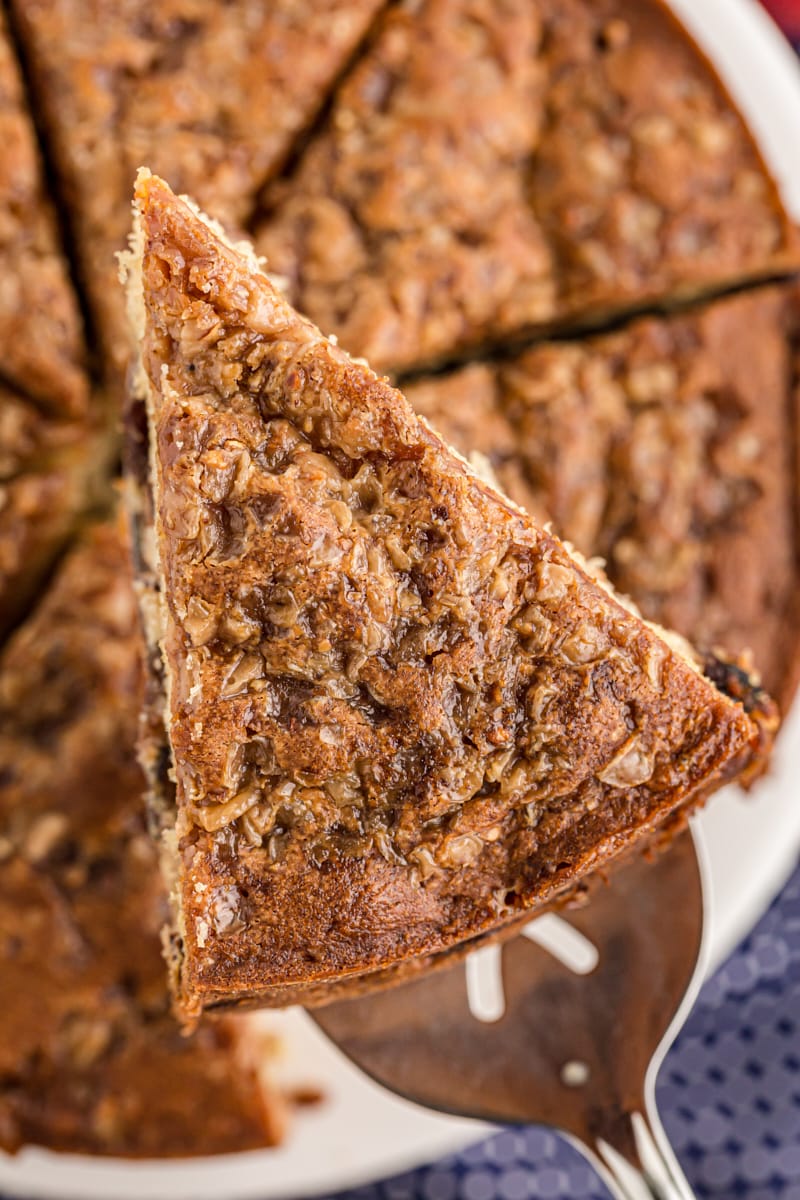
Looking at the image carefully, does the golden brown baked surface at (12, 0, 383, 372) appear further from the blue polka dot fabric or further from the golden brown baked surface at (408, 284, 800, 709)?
the blue polka dot fabric

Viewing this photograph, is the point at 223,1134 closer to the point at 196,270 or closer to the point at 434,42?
the point at 196,270

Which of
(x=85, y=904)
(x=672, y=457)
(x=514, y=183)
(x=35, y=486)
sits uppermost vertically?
(x=514, y=183)

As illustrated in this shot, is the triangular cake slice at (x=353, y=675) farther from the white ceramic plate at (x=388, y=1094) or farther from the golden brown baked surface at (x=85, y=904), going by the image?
the white ceramic plate at (x=388, y=1094)

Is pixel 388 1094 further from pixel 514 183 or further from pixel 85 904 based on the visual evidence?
pixel 514 183

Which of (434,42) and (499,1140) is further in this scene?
(499,1140)

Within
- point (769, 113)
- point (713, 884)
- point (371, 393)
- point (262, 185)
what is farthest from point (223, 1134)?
point (769, 113)

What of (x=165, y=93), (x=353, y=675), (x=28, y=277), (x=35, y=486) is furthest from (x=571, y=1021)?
(x=165, y=93)
